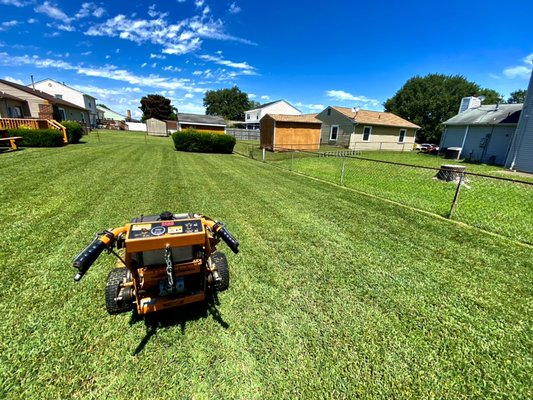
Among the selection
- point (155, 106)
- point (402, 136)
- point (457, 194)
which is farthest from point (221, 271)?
point (155, 106)

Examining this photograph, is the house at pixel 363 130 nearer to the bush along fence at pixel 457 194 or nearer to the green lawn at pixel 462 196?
the bush along fence at pixel 457 194

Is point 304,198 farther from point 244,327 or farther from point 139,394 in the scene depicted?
point 139,394

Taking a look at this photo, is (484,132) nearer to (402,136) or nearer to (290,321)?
(402,136)

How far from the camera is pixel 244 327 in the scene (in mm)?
2504

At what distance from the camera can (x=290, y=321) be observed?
8.56ft

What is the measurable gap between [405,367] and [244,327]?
1.49 meters

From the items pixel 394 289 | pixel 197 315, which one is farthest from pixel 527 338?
pixel 197 315

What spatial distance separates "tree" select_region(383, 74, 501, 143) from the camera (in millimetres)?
40781

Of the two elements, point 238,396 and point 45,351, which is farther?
point 45,351

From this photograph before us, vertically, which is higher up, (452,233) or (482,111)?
(482,111)

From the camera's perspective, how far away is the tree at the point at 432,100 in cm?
4078

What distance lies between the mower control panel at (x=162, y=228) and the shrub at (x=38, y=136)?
1540cm

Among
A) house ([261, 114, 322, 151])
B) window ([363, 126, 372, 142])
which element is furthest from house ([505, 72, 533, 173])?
house ([261, 114, 322, 151])

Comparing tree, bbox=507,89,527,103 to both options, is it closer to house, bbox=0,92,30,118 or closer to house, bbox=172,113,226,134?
house, bbox=172,113,226,134
